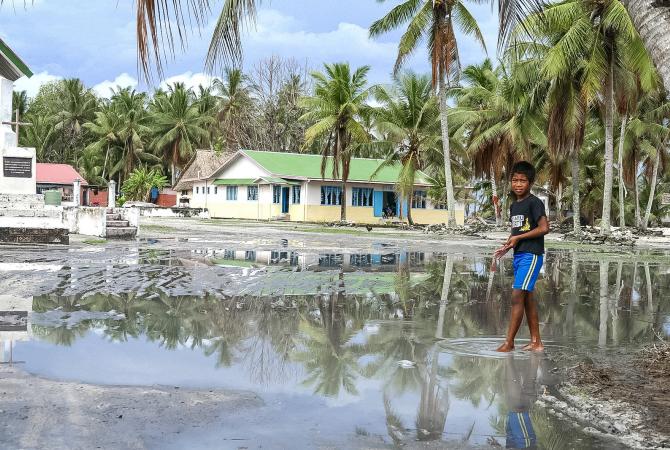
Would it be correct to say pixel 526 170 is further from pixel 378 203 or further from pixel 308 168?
pixel 378 203

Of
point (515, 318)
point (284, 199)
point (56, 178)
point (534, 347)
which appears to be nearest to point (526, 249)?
point (515, 318)

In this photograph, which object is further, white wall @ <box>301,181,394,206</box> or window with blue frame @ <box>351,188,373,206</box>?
window with blue frame @ <box>351,188,373,206</box>

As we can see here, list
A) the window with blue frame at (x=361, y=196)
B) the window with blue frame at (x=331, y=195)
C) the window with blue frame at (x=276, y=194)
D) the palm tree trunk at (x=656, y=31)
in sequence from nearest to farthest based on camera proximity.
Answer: the palm tree trunk at (x=656, y=31), the window with blue frame at (x=276, y=194), the window with blue frame at (x=331, y=195), the window with blue frame at (x=361, y=196)

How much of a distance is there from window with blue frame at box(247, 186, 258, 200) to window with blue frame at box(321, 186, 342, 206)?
16.1 ft

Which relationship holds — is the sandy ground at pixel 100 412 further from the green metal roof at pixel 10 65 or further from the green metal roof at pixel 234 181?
the green metal roof at pixel 234 181

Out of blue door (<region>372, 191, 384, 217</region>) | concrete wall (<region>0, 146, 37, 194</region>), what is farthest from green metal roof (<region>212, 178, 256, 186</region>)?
concrete wall (<region>0, 146, 37, 194</region>)

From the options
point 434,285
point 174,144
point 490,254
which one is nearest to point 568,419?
point 434,285

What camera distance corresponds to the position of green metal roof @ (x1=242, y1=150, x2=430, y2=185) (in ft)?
162

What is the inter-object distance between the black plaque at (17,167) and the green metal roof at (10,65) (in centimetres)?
386

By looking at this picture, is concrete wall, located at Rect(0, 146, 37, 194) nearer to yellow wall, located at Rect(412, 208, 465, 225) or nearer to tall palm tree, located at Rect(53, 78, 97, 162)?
yellow wall, located at Rect(412, 208, 465, 225)

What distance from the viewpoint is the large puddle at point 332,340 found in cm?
446

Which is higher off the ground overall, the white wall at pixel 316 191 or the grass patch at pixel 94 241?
the white wall at pixel 316 191

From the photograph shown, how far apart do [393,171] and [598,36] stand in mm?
27002

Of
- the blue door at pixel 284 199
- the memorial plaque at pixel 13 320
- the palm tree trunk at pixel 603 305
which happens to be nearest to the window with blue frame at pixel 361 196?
the blue door at pixel 284 199
